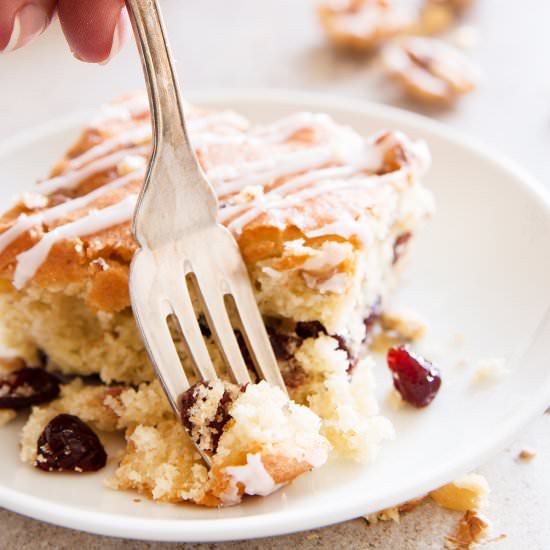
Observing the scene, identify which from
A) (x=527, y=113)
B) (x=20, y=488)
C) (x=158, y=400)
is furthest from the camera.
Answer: (x=527, y=113)

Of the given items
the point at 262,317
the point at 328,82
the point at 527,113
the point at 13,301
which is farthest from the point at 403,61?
the point at 13,301

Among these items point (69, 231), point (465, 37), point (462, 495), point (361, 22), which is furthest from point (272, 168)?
point (465, 37)

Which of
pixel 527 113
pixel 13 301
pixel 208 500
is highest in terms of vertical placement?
pixel 13 301

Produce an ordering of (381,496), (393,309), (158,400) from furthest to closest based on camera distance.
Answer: (393,309) → (158,400) → (381,496)

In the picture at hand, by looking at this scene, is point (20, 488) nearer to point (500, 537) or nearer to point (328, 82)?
point (500, 537)

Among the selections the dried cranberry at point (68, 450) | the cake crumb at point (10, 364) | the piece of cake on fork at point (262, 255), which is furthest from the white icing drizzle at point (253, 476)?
the cake crumb at point (10, 364)

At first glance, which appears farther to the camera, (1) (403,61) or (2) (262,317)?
(1) (403,61)

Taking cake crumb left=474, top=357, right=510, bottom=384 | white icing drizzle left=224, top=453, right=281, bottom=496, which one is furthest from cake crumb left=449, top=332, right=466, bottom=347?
white icing drizzle left=224, top=453, right=281, bottom=496

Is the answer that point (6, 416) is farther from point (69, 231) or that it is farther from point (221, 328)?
point (221, 328)
